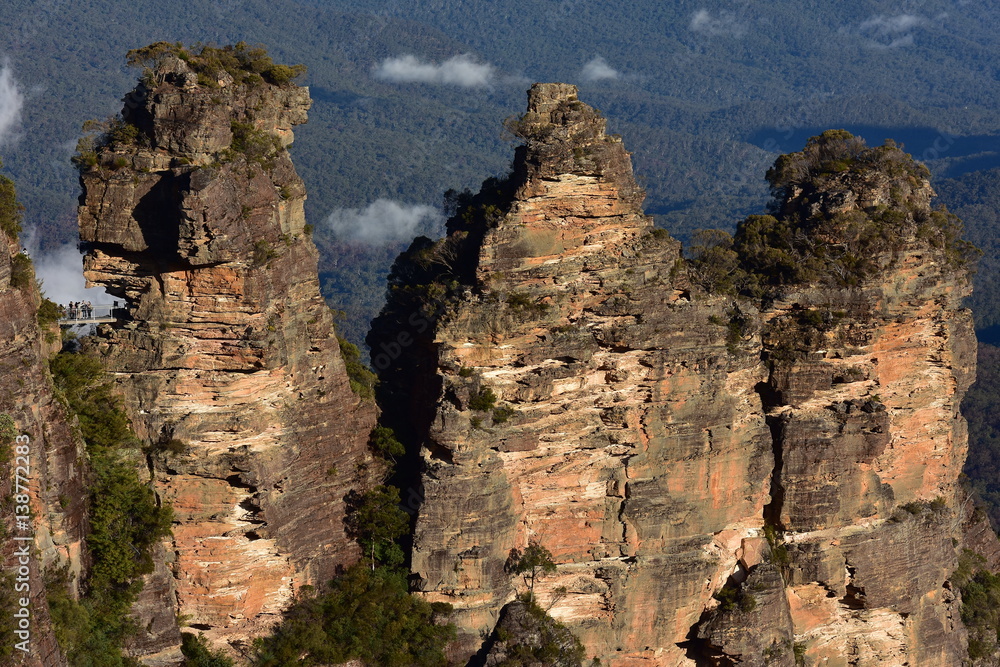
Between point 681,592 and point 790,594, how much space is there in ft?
18.5

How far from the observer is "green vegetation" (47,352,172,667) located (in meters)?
37.9

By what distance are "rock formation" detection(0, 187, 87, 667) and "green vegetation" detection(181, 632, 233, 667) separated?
494 cm

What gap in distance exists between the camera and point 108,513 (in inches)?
1505

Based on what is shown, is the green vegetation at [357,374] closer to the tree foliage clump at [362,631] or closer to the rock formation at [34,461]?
the tree foliage clump at [362,631]

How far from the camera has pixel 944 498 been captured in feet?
165

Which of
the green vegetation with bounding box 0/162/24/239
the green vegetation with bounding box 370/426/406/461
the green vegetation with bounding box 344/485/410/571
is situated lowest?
the green vegetation with bounding box 344/485/410/571

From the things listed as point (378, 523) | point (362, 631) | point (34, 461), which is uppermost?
point (34, 461)

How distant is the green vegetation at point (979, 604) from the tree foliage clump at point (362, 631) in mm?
24885

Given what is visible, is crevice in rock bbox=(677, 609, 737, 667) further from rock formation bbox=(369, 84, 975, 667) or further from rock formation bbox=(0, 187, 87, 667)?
rock formation bbox=(0, 187, 87, 667)

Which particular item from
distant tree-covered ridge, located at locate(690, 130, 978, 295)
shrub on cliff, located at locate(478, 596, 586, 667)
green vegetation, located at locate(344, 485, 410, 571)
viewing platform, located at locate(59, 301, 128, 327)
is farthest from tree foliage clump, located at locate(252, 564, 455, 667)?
distant tree-covered ridge, located at locate(690, 130, 978, 295)

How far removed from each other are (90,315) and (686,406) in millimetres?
21074

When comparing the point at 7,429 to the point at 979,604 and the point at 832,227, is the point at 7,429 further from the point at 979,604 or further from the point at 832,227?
the point at 979,604

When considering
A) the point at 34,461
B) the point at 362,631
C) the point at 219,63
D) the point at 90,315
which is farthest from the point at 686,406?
the point at 34,461

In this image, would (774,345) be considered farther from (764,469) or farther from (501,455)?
(501,455)
